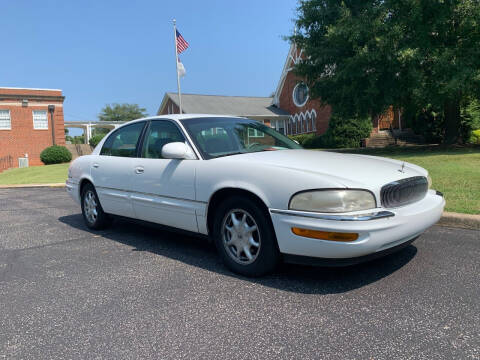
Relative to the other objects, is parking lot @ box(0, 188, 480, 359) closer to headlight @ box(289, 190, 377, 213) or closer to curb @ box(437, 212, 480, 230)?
curb @ box(437, 212, 480, 230)

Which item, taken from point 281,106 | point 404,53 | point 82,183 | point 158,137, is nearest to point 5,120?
point 281,106

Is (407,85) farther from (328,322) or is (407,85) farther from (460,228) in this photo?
(328,322)

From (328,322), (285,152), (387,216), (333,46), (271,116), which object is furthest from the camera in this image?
(271,116)

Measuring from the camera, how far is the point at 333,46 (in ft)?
54.3

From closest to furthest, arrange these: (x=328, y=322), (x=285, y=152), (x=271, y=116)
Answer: (x=328, y=322) < (x=285, y=152) < (x=271, y=116)

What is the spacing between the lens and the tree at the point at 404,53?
1362 centimetres

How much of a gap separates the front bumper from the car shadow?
13.8 inches

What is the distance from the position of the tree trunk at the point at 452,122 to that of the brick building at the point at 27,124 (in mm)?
28334

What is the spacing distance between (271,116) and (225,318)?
33207 millimetres

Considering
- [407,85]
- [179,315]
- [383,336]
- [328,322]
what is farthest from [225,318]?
[407,85]

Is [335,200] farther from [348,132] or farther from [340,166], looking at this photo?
[348,132]

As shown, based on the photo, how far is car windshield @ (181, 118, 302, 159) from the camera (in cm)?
413

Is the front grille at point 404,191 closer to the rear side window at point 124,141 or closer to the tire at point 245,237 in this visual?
the tire at point 245,237

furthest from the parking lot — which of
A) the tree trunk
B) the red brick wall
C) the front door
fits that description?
the red brick wall
